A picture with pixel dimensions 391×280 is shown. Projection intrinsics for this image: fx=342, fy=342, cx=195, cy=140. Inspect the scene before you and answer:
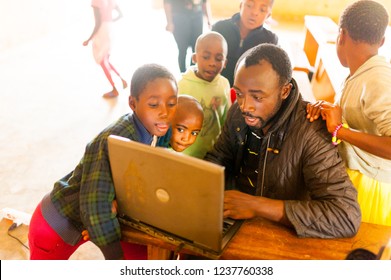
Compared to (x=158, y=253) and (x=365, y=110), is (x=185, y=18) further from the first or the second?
(x=158, y=253)

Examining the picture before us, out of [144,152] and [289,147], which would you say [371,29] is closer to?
[289,147]

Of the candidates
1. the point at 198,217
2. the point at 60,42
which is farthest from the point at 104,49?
the point at 198,217

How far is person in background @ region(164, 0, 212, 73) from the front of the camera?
9.78 ft

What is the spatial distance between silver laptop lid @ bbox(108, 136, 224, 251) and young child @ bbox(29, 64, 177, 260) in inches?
3.0

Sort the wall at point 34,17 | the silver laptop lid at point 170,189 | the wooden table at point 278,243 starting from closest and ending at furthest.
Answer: the silver laptop lid at point 170,189 < the wooden table at point 278,243 < the wall at point 34,17

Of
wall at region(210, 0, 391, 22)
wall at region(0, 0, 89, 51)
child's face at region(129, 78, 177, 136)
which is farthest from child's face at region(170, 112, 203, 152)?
wall at region(210, 0, 391, 22)

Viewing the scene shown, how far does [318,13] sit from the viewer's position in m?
6.60

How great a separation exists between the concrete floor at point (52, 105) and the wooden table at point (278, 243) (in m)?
1.10

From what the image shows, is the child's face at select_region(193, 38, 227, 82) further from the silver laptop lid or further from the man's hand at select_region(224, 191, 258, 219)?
the silver laptop lid

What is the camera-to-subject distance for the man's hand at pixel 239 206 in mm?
1086

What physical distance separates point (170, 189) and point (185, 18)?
96.8 inches

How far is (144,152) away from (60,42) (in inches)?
217

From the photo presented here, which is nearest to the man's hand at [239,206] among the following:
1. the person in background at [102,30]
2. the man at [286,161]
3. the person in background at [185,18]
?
the man at [286,161]

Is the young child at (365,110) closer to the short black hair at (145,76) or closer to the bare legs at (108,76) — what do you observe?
the short black hair at (145,76)
